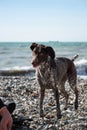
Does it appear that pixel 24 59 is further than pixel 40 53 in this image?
Yes

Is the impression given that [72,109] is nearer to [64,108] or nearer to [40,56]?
[64,108]

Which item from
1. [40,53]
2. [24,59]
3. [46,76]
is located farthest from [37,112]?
[24,59]

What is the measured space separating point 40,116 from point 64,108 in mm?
1086

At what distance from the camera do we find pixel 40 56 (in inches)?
310

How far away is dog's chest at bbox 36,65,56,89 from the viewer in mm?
8164

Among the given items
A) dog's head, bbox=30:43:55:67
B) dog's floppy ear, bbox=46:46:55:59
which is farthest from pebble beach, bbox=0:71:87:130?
dog's floppy ear, bbox=46:46:55:59

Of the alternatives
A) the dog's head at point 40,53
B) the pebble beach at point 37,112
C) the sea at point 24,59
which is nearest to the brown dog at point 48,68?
the dog's head at point 40,53

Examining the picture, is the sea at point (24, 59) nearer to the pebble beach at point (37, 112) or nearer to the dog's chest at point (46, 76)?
the pebble beach at point (37, 112)

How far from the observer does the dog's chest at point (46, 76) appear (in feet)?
26.8

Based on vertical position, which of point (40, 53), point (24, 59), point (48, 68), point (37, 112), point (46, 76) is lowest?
point (24, 59)

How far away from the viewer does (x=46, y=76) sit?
322 inches

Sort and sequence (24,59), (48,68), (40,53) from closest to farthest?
(40,53) → (48,68) → (24,59)

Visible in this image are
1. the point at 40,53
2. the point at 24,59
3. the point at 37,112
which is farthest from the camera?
the point at 24,59

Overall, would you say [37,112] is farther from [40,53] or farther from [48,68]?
[40,53]
